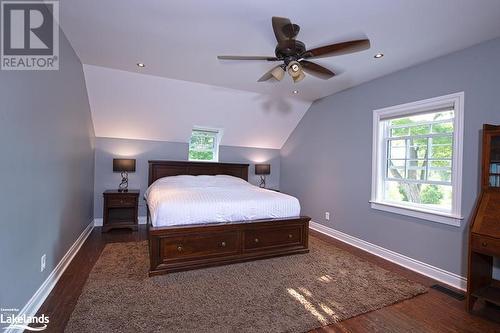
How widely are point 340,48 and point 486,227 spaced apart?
6.67ft

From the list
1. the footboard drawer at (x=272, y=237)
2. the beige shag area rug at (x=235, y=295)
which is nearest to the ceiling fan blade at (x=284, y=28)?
the footboard drawer at (x=272, y=237)

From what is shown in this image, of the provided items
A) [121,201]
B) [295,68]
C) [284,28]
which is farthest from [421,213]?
[121,201]

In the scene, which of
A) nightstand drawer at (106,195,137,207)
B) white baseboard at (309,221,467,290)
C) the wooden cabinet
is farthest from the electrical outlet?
white baseboard at (309,221,467,290)

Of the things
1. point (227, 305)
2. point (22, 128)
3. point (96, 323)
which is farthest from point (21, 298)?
point (227, 305)

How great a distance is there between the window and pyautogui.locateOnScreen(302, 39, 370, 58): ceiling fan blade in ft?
11.3

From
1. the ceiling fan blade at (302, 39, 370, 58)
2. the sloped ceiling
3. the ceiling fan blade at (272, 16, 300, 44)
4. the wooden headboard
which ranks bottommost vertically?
the wooden headboard

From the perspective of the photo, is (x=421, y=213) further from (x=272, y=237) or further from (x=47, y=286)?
(x=47, y=286)

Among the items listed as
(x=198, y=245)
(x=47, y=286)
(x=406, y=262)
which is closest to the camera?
(x=47, y=286)

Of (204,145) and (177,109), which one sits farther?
(204,145)

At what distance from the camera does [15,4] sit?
5.52 feet

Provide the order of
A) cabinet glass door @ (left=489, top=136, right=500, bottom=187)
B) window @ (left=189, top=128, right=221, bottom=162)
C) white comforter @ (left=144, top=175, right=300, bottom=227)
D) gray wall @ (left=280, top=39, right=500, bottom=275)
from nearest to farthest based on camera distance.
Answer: cabinet glass door @ (left=489, top=136, right=500, bottom=187) → gray wall @ (left=280, top=39, right=500, bottom=275) → white comforter @ (left=144, top=175, right=300, bottom=227) → window @ (left=189, top=128, right=221, bottom=162)

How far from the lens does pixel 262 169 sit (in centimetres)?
562

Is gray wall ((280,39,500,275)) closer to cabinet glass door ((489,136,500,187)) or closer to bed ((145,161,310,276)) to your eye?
cabinet glass door ((489,136,500,187))

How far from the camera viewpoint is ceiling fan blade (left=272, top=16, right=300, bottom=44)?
1.81 m
